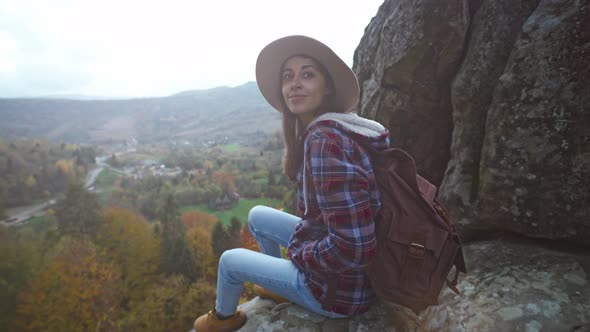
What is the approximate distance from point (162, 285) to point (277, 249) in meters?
26.3

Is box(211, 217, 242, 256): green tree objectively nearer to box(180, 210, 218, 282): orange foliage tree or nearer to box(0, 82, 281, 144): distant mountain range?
box(180, 210, 218, 282): orange foliage tree

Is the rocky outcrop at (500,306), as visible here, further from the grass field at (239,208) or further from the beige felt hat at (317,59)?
the grass field at (239,208)

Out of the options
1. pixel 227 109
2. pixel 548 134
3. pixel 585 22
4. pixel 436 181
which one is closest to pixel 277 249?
pixel 436 181

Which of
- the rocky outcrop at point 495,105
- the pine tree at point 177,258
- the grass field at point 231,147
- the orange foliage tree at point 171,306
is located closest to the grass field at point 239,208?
the pine tree at point 177,258

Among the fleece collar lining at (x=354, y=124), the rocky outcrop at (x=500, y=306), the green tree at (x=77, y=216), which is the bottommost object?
the green tree at (x=77, y=216)

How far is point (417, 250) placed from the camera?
1951mm

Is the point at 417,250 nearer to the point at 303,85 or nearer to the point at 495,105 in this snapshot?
the point at 303,85

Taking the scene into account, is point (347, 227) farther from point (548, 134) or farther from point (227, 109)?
point (227, 109)

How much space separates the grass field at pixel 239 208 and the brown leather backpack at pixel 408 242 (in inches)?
1920

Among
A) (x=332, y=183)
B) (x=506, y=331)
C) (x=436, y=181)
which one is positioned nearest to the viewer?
(x=332, y=183)

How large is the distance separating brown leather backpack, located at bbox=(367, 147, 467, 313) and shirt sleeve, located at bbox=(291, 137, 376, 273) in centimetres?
16

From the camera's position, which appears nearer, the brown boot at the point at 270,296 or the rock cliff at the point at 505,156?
the rock cliff at the point at 505,156

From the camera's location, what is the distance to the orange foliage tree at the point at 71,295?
19.5 m

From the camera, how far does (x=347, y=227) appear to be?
186 centimetres
